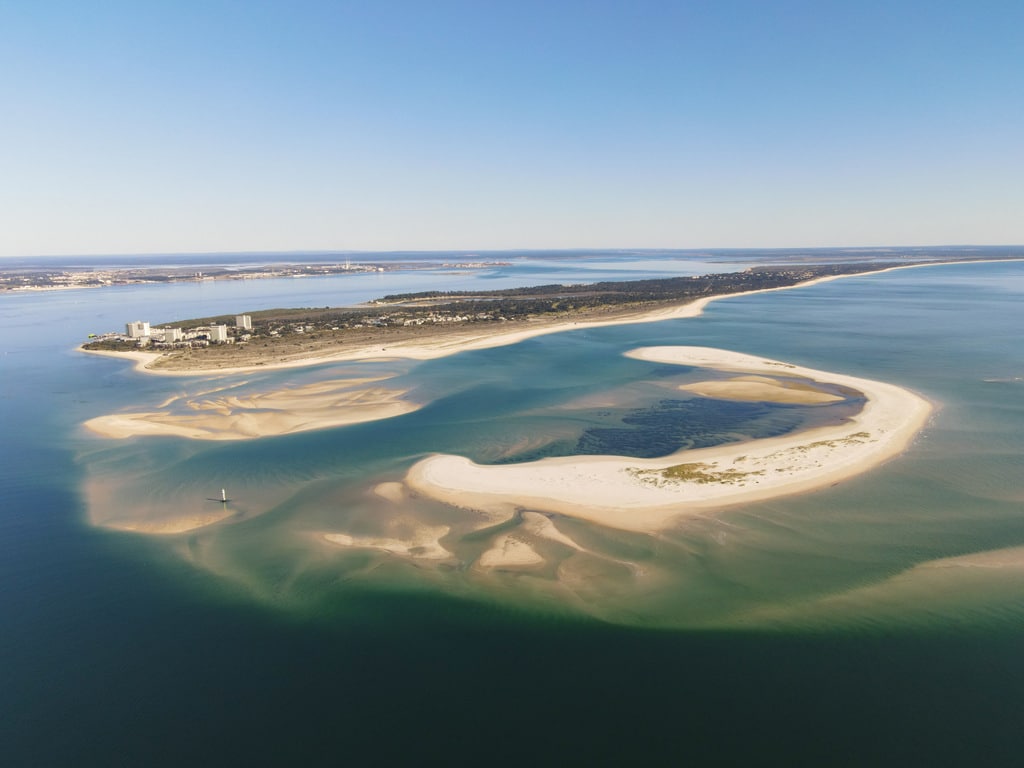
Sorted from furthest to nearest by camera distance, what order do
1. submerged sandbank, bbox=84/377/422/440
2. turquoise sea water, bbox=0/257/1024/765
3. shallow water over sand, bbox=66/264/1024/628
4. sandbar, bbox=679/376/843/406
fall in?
sandbar, bbox=679/376/843/406
submerged sandbank, bbox=84/377/422/440
shallow water over sand, bbox=66/264/1024/628
turquoise sea water, bbox=0/257/1024/765

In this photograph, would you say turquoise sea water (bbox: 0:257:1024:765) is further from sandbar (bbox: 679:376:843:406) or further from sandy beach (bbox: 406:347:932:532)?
sandbar (bbox: 679:376:843:406)

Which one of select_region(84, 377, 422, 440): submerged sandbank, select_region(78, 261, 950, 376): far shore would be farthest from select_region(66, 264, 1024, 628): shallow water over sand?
select_region(78, 261, 950, 376): far shore

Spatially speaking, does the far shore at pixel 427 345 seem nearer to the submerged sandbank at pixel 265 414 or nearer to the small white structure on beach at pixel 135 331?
the small white structure on beach at pixel 135 331

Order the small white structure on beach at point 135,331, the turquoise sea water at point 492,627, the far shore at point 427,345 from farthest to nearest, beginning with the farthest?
the small white structure on beach at point 135,331
the far shore at point 427,345
the turquoise sea water at point 492,627

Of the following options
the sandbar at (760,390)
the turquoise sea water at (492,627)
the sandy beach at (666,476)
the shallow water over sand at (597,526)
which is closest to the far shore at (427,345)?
the shallow water over sand at (597,526)

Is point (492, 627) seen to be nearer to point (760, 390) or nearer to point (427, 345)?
point (760, 390)

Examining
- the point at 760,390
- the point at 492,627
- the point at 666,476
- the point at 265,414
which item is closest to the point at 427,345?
the point at 265,414
